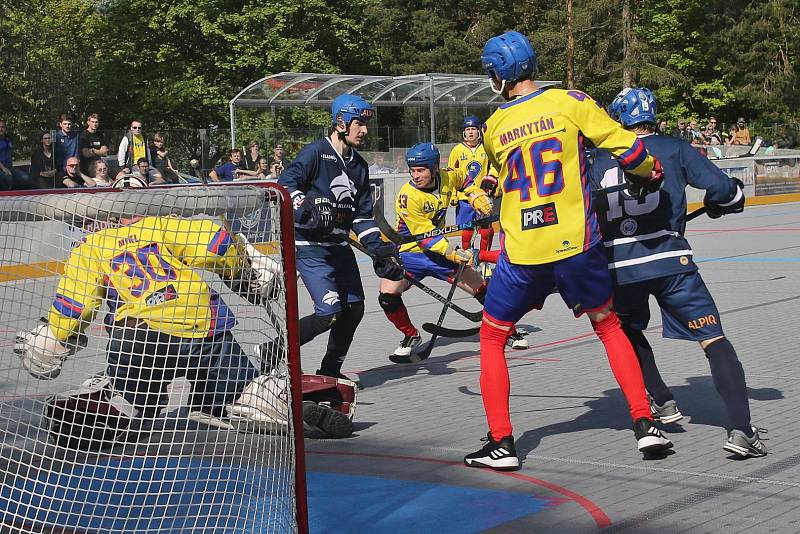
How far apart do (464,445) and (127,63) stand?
4553 cm

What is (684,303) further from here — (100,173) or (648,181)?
(100,173)

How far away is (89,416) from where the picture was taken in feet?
15.2

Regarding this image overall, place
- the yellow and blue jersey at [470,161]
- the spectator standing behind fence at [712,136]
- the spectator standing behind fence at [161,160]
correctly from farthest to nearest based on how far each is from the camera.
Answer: the spectator standing behind fence at [712,136] < the spectator standing behind fence at [161,160] < the yellow and blue jersey at [470,161]

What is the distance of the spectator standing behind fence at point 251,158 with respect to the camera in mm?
20606

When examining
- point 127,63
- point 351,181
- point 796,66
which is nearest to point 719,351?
point 351,181

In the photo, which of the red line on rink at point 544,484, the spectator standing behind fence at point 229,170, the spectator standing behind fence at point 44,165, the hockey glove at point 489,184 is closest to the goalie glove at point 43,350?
the red line on rink at point 544,484

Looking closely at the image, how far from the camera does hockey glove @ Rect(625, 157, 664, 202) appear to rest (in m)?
5.30

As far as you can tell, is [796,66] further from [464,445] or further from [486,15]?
[464,445]

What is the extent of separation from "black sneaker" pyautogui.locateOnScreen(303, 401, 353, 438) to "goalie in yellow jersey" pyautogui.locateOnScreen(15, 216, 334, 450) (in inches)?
52.8

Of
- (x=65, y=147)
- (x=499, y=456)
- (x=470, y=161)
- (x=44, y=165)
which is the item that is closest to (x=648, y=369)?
(x=499, y=456)

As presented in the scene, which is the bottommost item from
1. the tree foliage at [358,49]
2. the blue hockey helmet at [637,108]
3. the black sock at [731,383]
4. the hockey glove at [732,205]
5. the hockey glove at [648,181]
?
the black sock at [731,383]

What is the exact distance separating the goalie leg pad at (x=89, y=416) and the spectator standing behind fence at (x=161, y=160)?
1417 centimetres

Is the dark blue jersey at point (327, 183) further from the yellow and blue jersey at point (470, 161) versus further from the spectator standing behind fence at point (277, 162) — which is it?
the spectator standing behind fence at point (277, 162)

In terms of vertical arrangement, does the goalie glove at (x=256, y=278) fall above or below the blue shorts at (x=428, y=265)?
above
